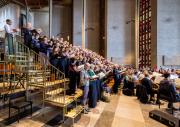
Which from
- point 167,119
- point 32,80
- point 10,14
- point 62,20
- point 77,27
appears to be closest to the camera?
point 167,119

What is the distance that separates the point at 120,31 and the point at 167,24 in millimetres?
4653

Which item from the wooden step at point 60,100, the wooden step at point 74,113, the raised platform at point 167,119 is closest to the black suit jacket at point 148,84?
the wooden step at point 74,113

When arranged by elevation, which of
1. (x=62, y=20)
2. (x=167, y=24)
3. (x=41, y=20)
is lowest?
(x=167, y=24)

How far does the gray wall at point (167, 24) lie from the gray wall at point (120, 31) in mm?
3361

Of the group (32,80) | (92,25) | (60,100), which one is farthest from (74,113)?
(92,25)

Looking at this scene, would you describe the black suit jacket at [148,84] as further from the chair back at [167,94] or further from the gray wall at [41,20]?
the gray wall at [41,20]

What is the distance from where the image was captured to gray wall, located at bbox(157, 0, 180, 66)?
1894cm

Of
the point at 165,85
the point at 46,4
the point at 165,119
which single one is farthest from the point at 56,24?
the point at 165,119

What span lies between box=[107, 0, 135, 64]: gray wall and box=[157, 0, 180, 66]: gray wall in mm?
3361

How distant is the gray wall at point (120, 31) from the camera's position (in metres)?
21.9

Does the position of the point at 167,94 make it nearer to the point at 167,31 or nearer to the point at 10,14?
the point at 167,31

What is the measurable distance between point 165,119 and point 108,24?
19.3m

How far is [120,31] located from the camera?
2198cm

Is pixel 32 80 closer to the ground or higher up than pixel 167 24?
closer to the ground
